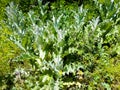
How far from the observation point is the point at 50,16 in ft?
16.5

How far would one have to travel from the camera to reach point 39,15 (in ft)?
16.5

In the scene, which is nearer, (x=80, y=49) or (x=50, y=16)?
(x=80, y=49)

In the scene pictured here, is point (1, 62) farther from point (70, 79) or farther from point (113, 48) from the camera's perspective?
point (113, 48)

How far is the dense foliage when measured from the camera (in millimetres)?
4316

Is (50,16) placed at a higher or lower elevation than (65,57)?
higher

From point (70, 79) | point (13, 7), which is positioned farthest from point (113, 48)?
point (13, 7)

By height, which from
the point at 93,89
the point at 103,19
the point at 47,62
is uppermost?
the point at 103,19

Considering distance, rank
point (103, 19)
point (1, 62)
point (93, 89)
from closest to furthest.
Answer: point (93, 89) < point (1, 62) < point (103, 19)

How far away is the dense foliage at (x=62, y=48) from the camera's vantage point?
432cm

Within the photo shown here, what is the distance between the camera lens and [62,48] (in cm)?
444

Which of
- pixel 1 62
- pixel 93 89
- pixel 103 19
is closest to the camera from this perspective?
pixel 93 89

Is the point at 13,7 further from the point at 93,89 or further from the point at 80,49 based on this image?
the point at 93,89

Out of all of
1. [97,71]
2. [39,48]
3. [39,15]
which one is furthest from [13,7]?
[97,71]

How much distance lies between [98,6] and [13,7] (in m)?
1.38
